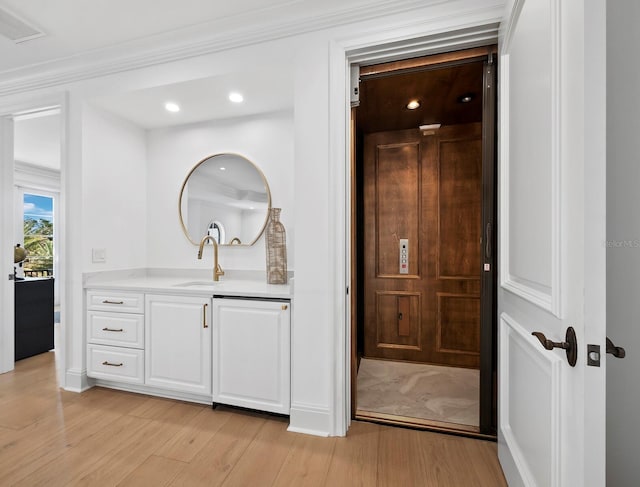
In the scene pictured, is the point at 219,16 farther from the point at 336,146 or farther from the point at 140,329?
the point at 140,329

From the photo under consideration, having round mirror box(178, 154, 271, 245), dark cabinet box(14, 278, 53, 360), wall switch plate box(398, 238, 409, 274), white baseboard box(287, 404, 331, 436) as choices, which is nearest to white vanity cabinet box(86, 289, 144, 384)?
round mirror box(178, 154, 271, 245)

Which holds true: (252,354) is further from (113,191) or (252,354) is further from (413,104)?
(413,104)

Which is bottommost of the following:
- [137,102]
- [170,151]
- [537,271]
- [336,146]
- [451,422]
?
[451,422]

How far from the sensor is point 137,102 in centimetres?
257

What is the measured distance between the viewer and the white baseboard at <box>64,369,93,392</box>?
2.51 metres

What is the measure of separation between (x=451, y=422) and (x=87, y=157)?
3.20 meters

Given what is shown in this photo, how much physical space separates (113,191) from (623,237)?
322cm

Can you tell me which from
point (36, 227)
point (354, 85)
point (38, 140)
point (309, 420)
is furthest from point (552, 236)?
point (36, 227)

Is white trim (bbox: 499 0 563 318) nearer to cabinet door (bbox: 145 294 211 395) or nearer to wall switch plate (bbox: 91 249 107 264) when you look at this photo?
cabinet door (bbox: 145 294 211 395)

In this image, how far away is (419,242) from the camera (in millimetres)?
3188

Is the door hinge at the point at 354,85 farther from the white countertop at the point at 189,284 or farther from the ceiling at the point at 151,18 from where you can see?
the white countertop at the point at 189,284

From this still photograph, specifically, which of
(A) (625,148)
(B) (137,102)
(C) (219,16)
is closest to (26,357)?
(B) (137,102)

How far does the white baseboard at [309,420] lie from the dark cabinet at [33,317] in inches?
118

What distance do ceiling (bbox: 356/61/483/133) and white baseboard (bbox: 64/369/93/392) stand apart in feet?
9.78
